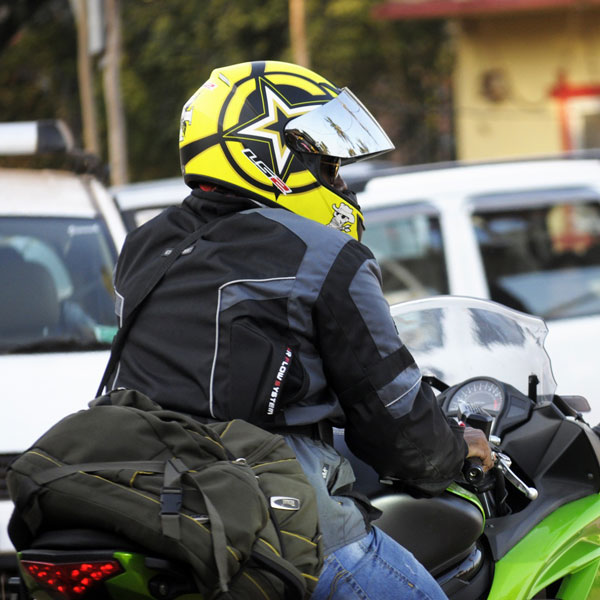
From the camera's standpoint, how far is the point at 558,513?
2576mm

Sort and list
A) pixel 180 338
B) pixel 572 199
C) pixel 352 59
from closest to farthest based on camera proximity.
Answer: pixel 180 338
pixel 572 199
pixel 352 59

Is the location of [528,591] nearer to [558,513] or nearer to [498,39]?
[558,513]

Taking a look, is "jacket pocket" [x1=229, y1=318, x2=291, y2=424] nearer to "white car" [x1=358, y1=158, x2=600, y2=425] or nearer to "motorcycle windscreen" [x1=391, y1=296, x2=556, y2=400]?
"motorcycle windscreen" [x1=391, y1=296, x2=556, y2=400]

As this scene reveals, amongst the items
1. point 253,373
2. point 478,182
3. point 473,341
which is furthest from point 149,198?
point 253,373

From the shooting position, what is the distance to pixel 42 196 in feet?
18.5

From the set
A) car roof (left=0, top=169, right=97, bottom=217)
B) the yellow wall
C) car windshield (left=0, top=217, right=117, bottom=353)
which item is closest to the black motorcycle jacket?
car windshield (left=0, top=217, right=117, bottom=353)

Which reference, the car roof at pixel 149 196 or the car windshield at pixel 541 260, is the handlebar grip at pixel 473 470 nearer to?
the car windshield at pixel 541 260

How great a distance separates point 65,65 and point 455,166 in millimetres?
14959

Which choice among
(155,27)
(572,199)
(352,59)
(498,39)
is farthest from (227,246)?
(155,27)

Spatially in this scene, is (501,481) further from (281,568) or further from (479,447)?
(281,568)

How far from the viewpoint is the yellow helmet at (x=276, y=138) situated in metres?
2.41

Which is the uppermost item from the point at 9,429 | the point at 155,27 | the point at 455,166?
the point at 155,27

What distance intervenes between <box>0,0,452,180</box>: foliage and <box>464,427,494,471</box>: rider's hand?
15913mm

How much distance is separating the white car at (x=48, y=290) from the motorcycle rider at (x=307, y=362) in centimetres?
198
